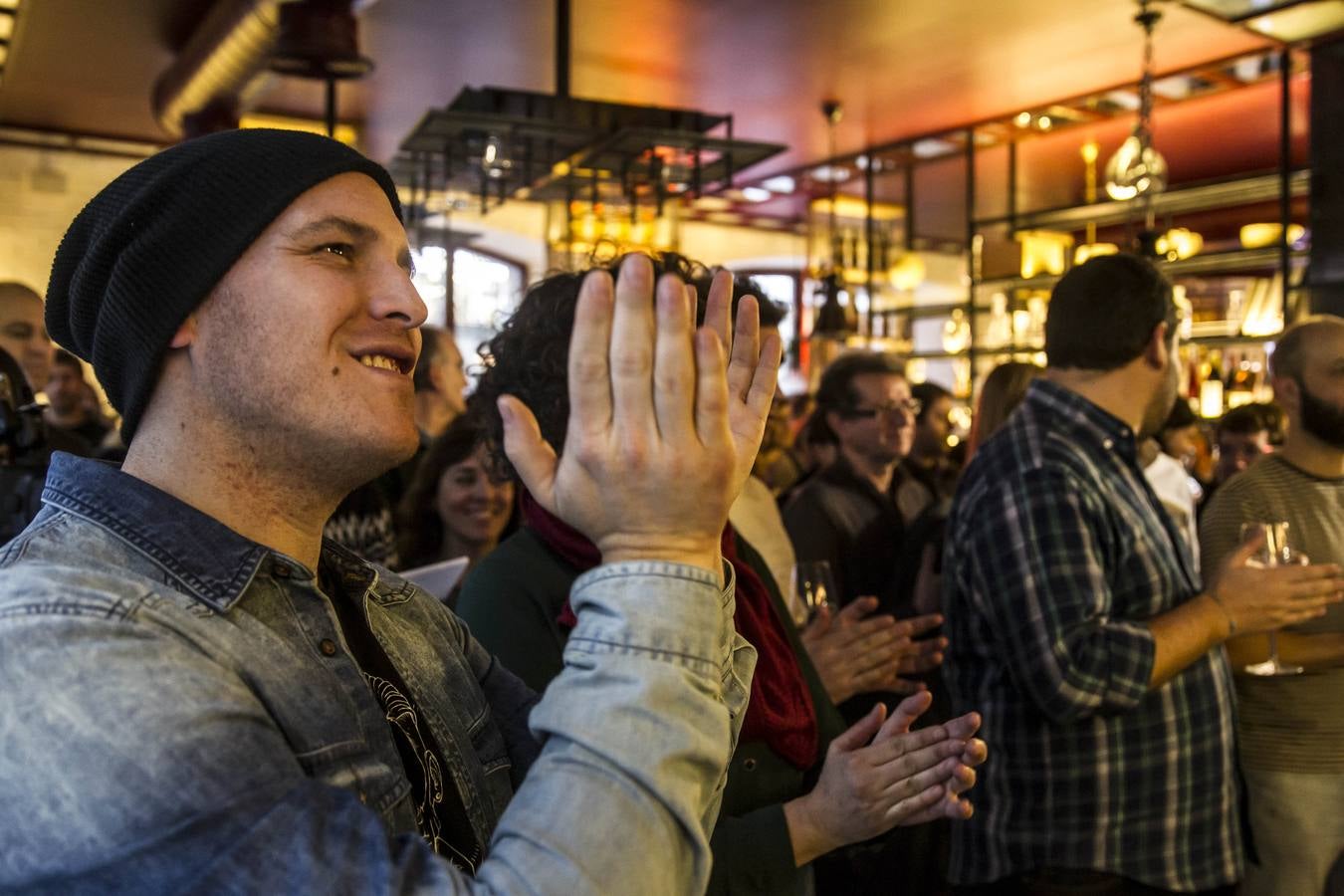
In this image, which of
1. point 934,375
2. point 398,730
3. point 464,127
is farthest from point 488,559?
point 934,375

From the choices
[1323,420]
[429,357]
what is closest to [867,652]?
[1323,420]

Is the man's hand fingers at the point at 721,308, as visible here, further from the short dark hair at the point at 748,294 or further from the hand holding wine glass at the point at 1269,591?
the hand holding wine glass at the point at 1269,591

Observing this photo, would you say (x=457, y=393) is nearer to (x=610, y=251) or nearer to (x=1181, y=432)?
(x=610, y=251)

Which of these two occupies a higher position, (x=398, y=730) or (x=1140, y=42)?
(x=1140, y=42)

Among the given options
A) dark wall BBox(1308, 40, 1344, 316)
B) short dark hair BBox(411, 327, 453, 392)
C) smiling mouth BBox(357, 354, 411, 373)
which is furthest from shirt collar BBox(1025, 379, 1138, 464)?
dark wall BBox(1308, 40, 1344, 316)

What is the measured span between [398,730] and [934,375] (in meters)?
12.8

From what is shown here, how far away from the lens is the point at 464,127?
14.1 ft

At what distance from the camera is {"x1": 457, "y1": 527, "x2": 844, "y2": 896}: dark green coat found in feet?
4.42

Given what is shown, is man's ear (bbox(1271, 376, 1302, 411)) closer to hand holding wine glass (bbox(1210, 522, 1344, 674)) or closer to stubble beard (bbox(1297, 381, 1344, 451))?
stubble beard (bbox(1297, 381, 1344, 451))

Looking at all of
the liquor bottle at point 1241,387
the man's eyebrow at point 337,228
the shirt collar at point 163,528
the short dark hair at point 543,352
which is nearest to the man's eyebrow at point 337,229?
the man's eyebrow at point 337,228

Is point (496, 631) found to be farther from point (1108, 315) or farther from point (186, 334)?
point (1108, 315)

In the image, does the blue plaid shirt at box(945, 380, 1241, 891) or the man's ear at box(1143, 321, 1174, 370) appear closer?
the blue plaid shirt at box(945, 380, 1241, 891)

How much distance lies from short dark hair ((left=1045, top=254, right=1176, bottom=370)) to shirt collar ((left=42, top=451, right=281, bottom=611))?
165 centimetres

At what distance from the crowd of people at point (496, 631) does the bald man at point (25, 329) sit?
1.85m
